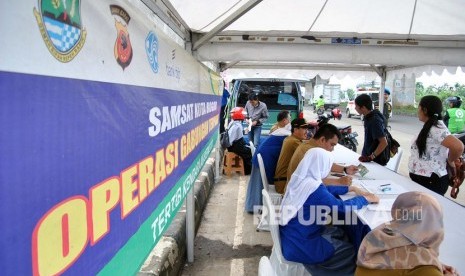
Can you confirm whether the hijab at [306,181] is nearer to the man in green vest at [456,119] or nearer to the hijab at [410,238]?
the hijab at [410,238]

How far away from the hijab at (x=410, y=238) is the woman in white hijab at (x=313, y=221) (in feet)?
2.28

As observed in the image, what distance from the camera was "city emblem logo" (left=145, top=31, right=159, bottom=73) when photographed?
1.40 metres

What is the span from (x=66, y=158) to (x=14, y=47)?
10.6 inches

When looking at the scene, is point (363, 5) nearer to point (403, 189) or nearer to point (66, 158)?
point (403, 189)

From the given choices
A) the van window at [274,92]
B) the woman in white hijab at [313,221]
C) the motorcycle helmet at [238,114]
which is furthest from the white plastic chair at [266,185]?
the van window at [274,92]

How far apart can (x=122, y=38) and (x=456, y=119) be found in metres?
6.80

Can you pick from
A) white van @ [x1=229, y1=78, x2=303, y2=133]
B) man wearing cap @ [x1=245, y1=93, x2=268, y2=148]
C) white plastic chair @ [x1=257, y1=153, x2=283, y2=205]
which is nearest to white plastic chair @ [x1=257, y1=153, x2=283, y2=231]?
white plastic chair @ [x1=257, y1=153, x2=283, y2=205]

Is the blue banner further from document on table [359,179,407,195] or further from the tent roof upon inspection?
the tent roof

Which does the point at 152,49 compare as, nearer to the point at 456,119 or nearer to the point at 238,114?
the point at 238,114

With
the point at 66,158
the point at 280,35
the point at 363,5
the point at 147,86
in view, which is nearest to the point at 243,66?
the point at 280,35

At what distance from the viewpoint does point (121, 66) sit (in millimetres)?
1106

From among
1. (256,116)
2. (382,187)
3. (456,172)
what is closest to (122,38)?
(382,187)

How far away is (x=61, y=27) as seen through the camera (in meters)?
0.75

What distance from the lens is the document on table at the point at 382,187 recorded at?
260 cm
